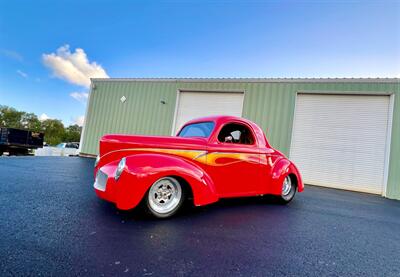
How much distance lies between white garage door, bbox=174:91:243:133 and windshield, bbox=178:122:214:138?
5666mm

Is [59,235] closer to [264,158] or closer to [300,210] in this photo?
[264,158]

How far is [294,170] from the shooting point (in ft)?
13.3

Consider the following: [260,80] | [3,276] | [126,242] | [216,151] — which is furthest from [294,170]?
[260,80]

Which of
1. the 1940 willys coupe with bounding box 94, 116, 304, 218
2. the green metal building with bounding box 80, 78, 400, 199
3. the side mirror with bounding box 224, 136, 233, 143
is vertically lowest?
the 1940 willys coupe with bounding box 94, 116, 304, 218

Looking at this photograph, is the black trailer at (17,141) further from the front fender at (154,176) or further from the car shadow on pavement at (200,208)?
the front fender at (154,176)

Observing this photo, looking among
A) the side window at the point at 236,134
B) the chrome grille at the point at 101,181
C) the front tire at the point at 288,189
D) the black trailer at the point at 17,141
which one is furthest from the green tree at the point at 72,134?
the front tire at the point at 288,189

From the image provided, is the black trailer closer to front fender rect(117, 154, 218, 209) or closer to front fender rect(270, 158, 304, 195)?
front fender rect(117, 154, 218, 209)

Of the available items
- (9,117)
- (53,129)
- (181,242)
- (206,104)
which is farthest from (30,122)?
(181,242)

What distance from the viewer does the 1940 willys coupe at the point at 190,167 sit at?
2354 millimetres

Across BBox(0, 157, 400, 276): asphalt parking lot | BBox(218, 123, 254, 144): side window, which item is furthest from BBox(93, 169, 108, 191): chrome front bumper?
BBox(218, 123, 254, 144): side window

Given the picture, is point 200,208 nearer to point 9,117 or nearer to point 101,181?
point 101,181

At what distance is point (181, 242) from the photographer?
6.38 feet

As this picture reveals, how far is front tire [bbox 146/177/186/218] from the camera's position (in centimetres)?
246

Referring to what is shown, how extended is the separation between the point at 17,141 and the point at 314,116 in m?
18.2
